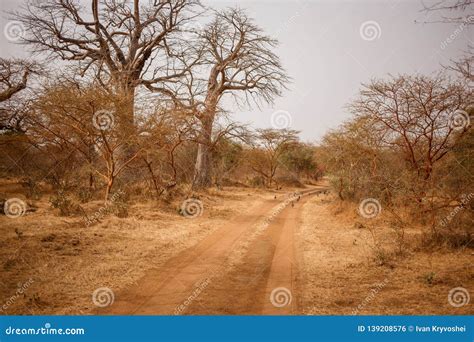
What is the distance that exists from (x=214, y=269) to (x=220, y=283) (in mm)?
656

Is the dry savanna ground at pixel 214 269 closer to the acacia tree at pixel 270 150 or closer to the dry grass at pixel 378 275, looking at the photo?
the dry grass at pixel 378 275

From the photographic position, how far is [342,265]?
5.66 m

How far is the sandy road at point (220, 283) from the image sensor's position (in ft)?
12.4

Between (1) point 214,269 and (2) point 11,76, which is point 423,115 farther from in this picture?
(2) point 11,76

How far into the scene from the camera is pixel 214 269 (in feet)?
17.2

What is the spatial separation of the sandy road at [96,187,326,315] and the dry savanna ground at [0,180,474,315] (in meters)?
0.02

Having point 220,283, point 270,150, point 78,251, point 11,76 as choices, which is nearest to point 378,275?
point 220,283

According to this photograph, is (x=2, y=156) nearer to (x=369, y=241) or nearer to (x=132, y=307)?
(x=132, y=307)

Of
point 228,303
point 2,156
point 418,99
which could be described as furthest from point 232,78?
point 228,303

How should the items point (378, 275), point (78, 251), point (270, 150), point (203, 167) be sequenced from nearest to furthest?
point (378, 275)
point (78, 251)
point (203, 167)
point (270, 150)

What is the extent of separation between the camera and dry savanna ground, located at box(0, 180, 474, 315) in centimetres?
385

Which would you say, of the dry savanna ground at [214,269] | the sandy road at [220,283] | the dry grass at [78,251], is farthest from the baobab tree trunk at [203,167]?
the sandy road at [220,283]

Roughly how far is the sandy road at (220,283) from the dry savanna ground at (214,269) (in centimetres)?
2

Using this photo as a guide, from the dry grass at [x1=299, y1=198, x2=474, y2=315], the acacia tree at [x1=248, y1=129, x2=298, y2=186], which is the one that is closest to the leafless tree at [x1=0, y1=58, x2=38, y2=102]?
the dry grass at [x1=299, y1=198, x2=474, y2=315]
